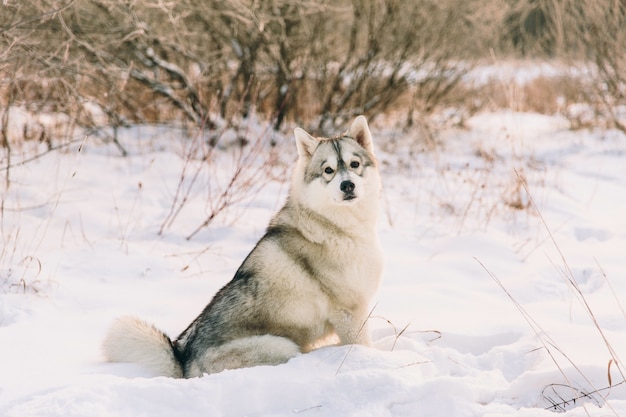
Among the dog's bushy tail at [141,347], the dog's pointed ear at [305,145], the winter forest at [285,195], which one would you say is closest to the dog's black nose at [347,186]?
the dog's pointed ear at [305,145]

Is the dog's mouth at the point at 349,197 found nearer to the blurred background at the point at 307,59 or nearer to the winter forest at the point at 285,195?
the winter forest at the point at 285,195

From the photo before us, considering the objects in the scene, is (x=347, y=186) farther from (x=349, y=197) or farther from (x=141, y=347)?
(x=141, y=347)

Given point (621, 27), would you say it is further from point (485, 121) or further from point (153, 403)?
point (153, 403)

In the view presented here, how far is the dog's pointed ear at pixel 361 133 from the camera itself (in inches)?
149

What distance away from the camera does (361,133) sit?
3.85 metres

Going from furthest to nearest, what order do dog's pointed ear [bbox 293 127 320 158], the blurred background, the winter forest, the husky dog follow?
the blurred background
dog's pointed ear [bbox 293 127 320 158]
the husky dog
the winter forest

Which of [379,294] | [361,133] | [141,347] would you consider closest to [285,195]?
[379,294]

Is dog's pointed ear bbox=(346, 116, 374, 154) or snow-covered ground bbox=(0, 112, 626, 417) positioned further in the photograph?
dog's pointed ear bbox=(346, 116, 374, 154)

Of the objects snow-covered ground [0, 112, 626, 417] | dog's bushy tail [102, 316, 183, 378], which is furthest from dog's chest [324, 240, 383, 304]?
dog's bushy tail [102, 316, 183, 378]

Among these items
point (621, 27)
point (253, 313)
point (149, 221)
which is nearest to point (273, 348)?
point (253, 313)

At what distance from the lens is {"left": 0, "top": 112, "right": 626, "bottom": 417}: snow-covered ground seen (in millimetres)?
2713

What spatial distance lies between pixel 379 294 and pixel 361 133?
1.27 metres

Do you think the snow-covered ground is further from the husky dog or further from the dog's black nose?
the dog's black nose

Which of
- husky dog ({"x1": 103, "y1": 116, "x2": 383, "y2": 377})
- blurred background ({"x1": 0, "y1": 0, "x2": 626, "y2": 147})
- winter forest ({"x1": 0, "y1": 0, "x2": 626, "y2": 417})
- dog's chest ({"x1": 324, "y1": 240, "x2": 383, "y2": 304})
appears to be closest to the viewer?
winter forest ({"x1": 0, "y1": 0, "x2": 626, "y2": 417})
